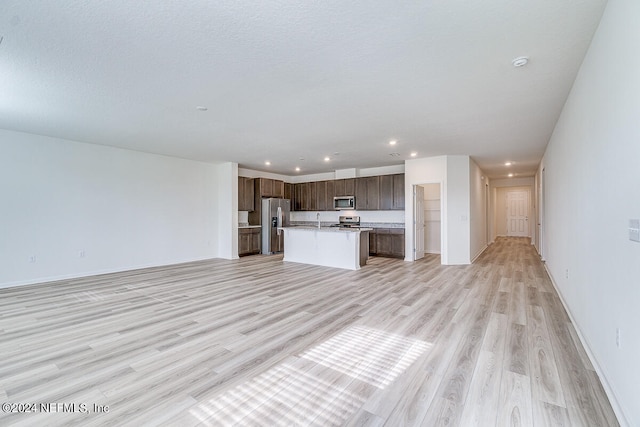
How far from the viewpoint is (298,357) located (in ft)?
7.88

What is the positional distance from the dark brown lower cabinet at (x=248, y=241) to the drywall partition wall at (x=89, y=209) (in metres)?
Result: 1.11

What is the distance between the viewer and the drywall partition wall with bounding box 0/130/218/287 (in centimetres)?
490

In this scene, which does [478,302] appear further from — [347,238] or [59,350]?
[59,350]

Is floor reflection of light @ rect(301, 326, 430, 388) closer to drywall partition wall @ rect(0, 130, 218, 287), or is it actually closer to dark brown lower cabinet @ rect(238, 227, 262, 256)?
drywall partition wall @ rect(0, 130, 218, 287)

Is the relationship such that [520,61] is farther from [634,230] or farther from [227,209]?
[227,209]

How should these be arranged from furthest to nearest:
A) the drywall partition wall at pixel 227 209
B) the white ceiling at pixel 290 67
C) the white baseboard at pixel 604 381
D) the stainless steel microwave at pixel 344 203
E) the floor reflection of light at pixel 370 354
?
1. the stainless steel microwave at pixel 344 203
2. the drywall partition wall at pixel 227 209
3. the floor reflection of light at pixel 370 354
4. the white ceiling at pixel 290 67
5. the white baseboard at pixel 604 381

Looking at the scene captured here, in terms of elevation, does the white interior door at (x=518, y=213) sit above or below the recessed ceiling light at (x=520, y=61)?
below

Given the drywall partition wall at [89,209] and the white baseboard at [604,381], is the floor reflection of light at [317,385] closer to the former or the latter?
the white baseboard at [604,381]

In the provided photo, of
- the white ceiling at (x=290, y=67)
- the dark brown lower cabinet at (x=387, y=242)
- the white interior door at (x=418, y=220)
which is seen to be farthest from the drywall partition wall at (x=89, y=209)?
the white interior door at (x=418, y=220)

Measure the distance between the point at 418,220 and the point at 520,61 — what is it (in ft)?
17.0

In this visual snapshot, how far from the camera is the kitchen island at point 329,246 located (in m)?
6.24

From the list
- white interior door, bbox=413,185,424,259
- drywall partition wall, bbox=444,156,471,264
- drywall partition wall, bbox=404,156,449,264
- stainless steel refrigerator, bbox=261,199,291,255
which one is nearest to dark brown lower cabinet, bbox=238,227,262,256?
stainless steel refrigerator, bbox=261,199,291,255

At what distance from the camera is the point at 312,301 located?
3.92 m

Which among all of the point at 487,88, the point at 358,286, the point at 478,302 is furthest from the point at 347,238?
the point at 487,88
